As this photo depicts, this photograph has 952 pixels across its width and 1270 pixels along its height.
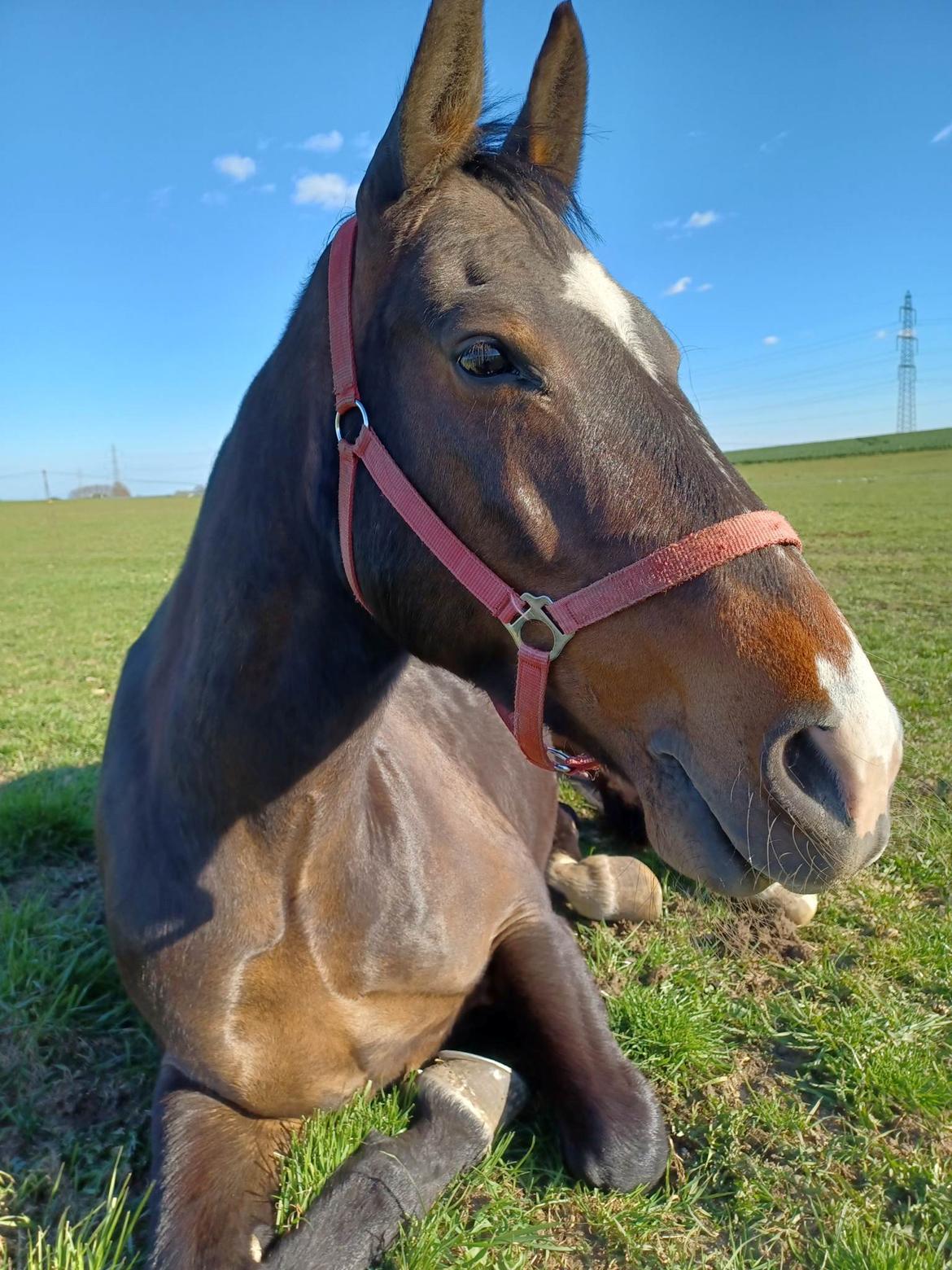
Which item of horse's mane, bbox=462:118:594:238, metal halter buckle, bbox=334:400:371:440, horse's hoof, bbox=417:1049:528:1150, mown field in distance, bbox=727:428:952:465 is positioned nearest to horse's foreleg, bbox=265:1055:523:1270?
horse's hoof, bbox=417:1049:528:1150

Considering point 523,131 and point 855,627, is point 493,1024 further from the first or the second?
point 855,627

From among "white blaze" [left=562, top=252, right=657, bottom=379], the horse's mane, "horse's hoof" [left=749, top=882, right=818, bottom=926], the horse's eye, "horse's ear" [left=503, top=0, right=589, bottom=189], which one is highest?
"horse's ear" [left=503, top=0, right=589, bottom=189]

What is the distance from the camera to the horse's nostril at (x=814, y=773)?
135 cm

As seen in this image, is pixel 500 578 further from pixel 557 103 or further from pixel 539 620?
pixel 557 103

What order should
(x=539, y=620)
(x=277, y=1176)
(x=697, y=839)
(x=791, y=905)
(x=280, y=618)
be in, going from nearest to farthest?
(x=697, y=839) < (x=539, y=620) < (x=280, y=618) < (x=277, y=1176) < (x=791, y=905)

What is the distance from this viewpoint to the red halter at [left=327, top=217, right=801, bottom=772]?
1.48 m

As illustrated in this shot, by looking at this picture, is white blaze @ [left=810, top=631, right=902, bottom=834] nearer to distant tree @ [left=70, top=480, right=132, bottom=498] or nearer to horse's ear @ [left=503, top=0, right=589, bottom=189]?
horse's ear @ [left=503, top=0, right=589, bottom=189]

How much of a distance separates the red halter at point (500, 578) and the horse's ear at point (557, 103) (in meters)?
0.58

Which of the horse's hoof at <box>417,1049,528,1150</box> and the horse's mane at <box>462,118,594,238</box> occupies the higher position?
the horse's mane at <box>462,118,594,238</box>

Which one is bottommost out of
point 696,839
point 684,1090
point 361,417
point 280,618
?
point 684,1090

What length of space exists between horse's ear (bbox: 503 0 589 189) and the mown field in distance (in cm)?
7352

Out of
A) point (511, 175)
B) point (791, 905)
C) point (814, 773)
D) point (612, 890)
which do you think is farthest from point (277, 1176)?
point (511, 175)

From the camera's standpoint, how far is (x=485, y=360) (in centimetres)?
165

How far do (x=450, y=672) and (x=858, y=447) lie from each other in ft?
306
